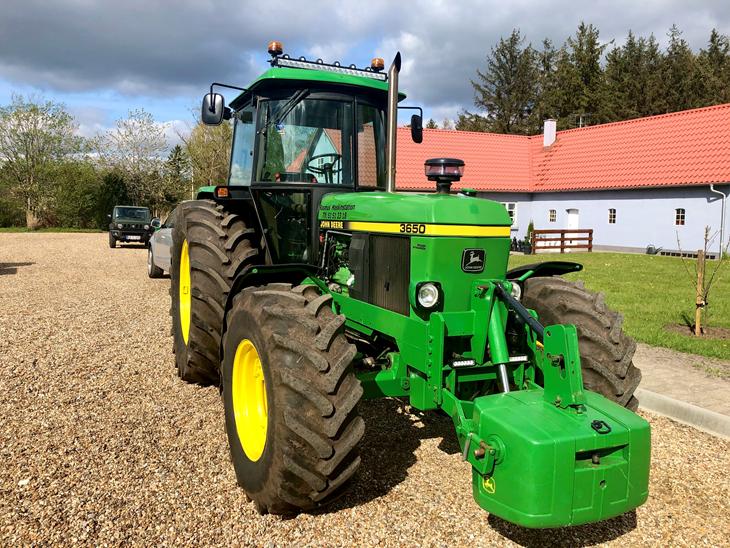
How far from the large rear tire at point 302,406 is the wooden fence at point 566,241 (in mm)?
20956

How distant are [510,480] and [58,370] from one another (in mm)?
4837

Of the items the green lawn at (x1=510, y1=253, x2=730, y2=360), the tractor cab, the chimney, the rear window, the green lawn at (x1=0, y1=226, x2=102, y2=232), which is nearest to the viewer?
the tractor cab

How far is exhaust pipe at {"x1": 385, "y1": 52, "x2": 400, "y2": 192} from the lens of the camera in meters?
4.16

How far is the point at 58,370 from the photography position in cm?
574

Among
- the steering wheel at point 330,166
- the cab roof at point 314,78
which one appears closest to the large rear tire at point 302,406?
the steering wheel at point 330,166

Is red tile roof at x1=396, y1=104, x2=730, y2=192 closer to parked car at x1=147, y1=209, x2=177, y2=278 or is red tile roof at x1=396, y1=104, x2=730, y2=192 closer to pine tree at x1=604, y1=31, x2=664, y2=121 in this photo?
parked car at x1=147, y1=209, x2=177, y2=278

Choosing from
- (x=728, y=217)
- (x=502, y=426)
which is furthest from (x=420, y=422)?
(x=728, y=217)

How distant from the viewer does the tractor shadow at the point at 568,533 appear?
3.02 m

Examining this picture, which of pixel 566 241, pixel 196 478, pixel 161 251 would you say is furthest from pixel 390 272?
pixel 566 241

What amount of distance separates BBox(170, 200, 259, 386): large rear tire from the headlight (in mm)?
1882

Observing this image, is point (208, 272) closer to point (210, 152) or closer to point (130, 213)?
point (130, 213)

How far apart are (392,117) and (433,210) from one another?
1.27 meters

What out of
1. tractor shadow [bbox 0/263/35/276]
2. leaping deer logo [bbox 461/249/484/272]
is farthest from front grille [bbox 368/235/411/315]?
tractor shadow [bbox 0/263/35/276]

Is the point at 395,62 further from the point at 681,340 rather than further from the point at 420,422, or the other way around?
the point at 681,340
